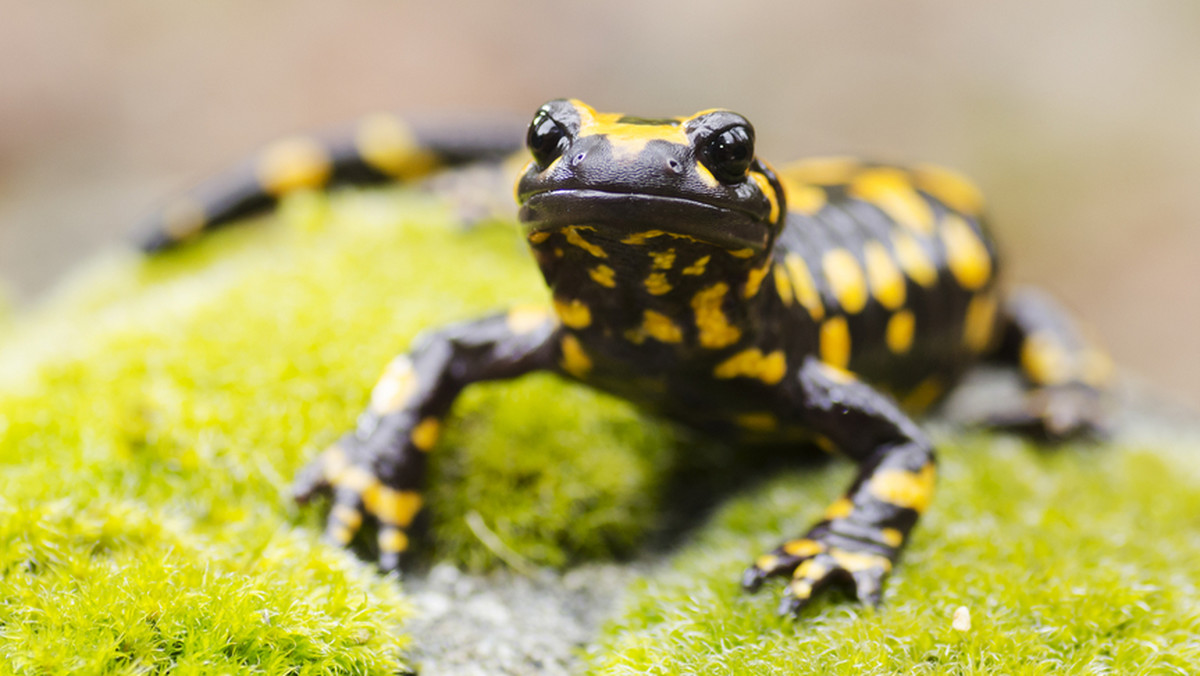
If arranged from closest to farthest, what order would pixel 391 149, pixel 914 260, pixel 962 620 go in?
pixel 962 620, pixel 914 260, pixel 391 149

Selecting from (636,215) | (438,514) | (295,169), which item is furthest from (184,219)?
(636,215)

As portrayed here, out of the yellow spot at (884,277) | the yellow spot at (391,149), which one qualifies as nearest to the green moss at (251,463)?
the yellow spot at (884,277)

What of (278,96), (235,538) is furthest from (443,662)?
(278,96)

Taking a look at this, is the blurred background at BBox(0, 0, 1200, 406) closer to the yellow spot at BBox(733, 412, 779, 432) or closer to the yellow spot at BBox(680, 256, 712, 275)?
the yellow spot at BBox(733, 412, 779, 432)

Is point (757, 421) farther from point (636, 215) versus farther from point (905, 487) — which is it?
point (636, 215)

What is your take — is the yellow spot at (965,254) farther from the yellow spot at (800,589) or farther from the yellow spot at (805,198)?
the yellow spot at (800,589)

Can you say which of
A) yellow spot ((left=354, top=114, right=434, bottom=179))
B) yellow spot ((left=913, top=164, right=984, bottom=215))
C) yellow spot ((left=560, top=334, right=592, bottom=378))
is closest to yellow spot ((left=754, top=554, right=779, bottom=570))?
yellow spot ((left=560, top=334, right=592, bottom=378))

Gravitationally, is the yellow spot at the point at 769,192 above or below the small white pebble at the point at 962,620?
above
